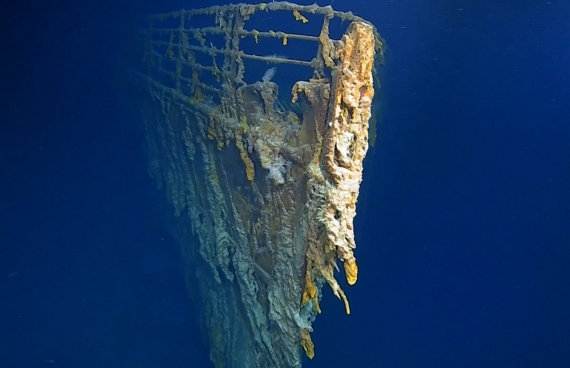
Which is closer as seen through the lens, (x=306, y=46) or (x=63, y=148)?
(x=63, y=148)

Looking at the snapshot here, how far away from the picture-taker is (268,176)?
9.13 ft

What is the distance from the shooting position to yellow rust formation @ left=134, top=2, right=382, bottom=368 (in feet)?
7.85

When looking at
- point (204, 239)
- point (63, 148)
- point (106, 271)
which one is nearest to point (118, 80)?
point (63, 148)

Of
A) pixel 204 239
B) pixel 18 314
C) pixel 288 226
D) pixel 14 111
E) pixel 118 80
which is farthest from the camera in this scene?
pixel 118 80

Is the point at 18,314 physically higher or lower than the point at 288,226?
lower

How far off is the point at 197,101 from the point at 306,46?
202 inches

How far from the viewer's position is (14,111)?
5.19m

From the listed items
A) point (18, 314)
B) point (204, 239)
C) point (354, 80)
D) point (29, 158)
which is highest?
point (354, 80)

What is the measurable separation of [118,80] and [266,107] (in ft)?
13.1

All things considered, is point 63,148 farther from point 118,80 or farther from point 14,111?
point 118,80

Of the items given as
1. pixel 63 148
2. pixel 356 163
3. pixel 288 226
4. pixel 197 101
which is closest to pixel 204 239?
pixel 197 101

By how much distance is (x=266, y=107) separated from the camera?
299 centimetres

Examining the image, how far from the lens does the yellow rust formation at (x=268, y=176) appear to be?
2393mm

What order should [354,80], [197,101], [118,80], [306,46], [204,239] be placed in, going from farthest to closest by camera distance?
1. [306,46]
2. [118,80]
3. [204,239]
4. [197,101]
5. [354,80]
